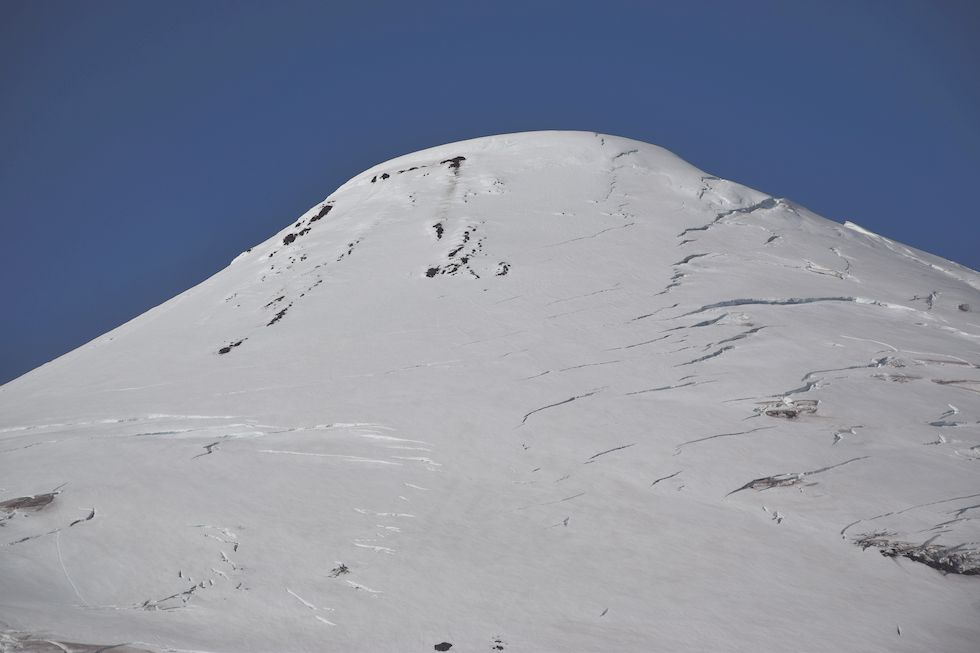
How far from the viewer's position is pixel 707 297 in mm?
18672

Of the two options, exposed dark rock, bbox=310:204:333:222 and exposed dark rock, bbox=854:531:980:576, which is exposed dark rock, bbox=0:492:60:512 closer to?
exposed dark rock, bbox=854:531:980:576

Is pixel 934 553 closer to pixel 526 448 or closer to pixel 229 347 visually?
pixel 526 448

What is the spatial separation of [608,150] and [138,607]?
20.6 meters

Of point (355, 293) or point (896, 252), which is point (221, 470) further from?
point (896, 252)

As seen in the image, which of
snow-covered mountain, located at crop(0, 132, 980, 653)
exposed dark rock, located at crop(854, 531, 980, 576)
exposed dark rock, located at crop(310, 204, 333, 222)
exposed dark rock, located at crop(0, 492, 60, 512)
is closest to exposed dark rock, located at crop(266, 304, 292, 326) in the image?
snow-covered mountain, located at crop(0, 132, 980, 653)

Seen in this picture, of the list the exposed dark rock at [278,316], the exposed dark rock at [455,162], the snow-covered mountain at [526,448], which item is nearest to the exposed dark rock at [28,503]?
the snow-covered mountain at [526,448]

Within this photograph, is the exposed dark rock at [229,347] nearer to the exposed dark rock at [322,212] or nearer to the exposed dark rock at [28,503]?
the exposed dark rock at [28,503]

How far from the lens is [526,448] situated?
13961mm

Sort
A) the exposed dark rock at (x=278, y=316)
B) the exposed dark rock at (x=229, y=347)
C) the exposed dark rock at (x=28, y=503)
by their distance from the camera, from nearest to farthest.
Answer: the exposed dark rock at (x=28, y=503) < the exposed dark rock at (x=229, y=347) < the exposed dark rock at (x=278, y=316)

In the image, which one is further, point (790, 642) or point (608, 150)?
point (608, 150)

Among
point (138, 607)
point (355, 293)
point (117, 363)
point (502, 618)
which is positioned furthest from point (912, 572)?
point (117, 363)

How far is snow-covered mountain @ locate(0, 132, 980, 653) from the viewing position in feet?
33.3

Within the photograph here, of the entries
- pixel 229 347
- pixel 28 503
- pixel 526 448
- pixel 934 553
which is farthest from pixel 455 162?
pixel 934 553

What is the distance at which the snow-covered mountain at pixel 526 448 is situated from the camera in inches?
400
